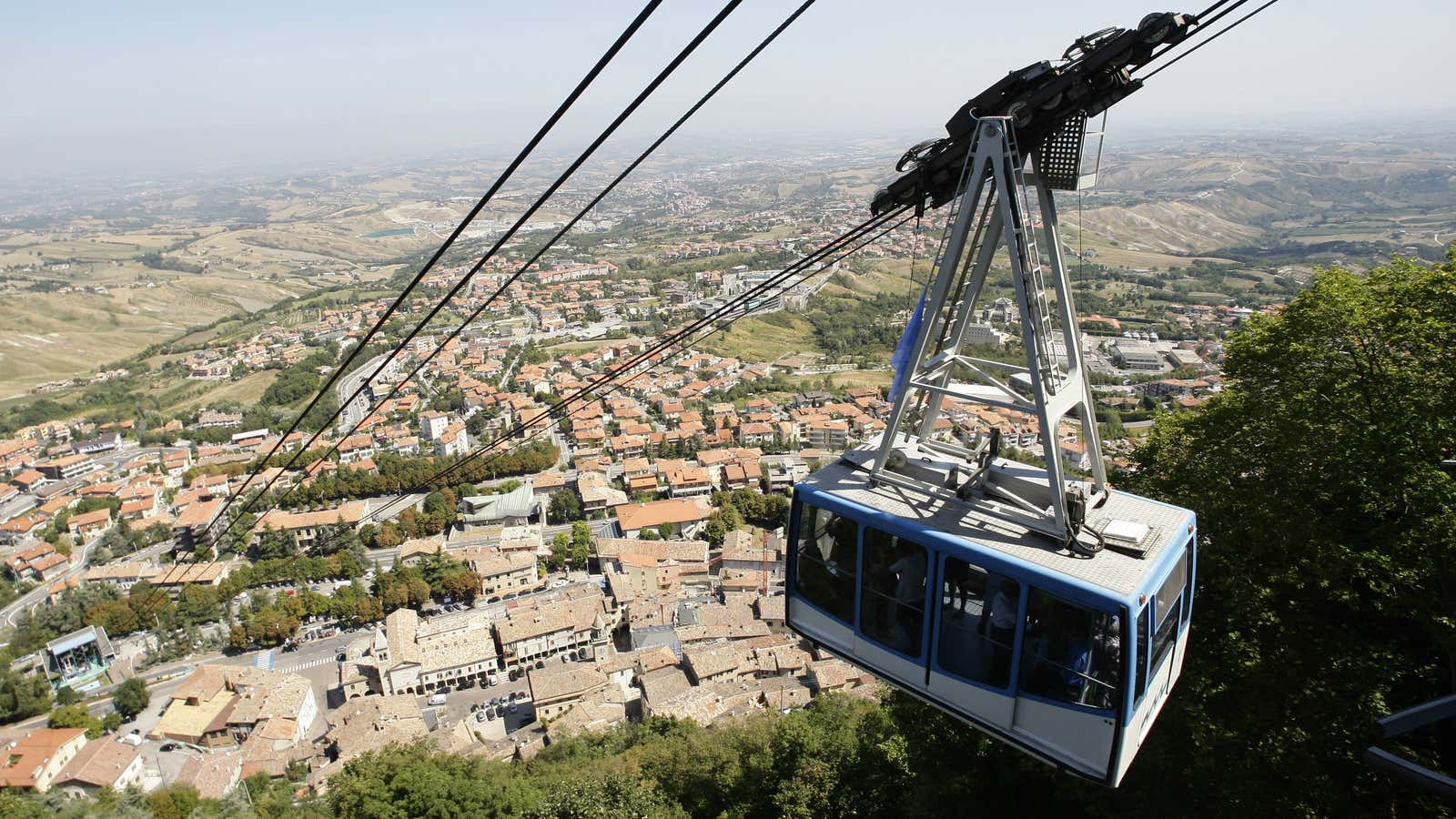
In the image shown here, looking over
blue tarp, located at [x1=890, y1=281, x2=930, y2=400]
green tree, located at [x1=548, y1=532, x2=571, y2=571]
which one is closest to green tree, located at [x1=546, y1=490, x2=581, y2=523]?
green tree, located at [x1=548, y1=532, x2=571, y2=571]

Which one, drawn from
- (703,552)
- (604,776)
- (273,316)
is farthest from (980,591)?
(273,316)

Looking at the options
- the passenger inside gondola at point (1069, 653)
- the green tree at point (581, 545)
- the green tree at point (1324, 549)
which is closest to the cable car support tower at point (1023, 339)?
the passenger inside gondola at point (1069, 653)

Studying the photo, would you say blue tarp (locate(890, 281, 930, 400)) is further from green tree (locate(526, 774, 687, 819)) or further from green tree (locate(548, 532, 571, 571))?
green tree (locate(548, 532, 571, 571))

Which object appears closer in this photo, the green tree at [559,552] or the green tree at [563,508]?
the green tree at [559,552]

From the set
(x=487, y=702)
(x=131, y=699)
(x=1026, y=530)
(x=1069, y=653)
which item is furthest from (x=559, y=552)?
(x=1069, y=653)

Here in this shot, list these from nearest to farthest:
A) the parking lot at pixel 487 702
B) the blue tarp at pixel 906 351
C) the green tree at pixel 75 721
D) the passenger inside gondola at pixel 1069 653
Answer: the passenger inside gondola at pixel 1069 653, the blue tarp at pixel 906 351, the parking lot at pixel 487 702, the green tree at pixel 75 721

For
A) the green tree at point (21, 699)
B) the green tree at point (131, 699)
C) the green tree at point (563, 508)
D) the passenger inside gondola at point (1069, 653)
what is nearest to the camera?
the passenger inside gondola at point (1069, 653)

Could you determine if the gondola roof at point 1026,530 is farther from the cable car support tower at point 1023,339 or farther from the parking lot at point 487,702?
the parking lot at point 487,702
